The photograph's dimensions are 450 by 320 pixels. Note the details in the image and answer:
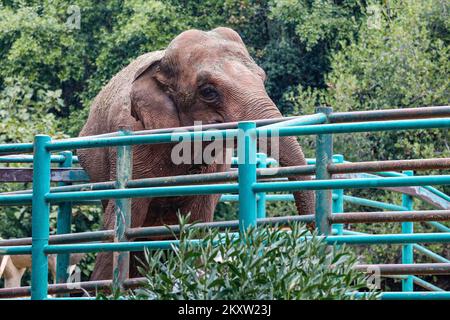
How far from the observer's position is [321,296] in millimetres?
3531

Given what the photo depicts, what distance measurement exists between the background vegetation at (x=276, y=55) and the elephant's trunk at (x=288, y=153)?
28.8 ft

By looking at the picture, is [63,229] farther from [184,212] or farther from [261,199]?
[261,199]

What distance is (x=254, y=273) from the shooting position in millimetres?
3561

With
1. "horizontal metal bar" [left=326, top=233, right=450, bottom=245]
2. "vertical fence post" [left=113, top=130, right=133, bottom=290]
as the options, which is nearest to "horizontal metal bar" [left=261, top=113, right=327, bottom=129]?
"horizontal metal bar" [left=326, top=233, right=450, bottom=245]

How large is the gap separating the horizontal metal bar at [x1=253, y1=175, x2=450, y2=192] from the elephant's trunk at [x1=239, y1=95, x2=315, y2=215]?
1.31 meters

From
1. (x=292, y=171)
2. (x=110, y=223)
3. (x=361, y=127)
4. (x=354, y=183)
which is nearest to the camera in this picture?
(x=354, y=183)

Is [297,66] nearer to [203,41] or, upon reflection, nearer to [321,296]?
[203,41]

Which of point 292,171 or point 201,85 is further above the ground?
point 201,85

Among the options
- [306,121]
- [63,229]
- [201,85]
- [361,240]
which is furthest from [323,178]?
[201,85]

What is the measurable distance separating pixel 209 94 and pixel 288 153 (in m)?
1.46

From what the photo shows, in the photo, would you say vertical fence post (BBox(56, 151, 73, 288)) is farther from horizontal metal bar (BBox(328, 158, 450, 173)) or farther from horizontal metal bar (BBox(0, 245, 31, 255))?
horizontal metal bar (BBox(328, 158, 450, 173))

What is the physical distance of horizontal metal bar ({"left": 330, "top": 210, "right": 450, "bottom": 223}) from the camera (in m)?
5.22

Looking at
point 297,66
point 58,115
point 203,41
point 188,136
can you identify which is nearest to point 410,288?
point 203,41

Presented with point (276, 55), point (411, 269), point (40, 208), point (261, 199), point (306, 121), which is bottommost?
point (411, 269)
